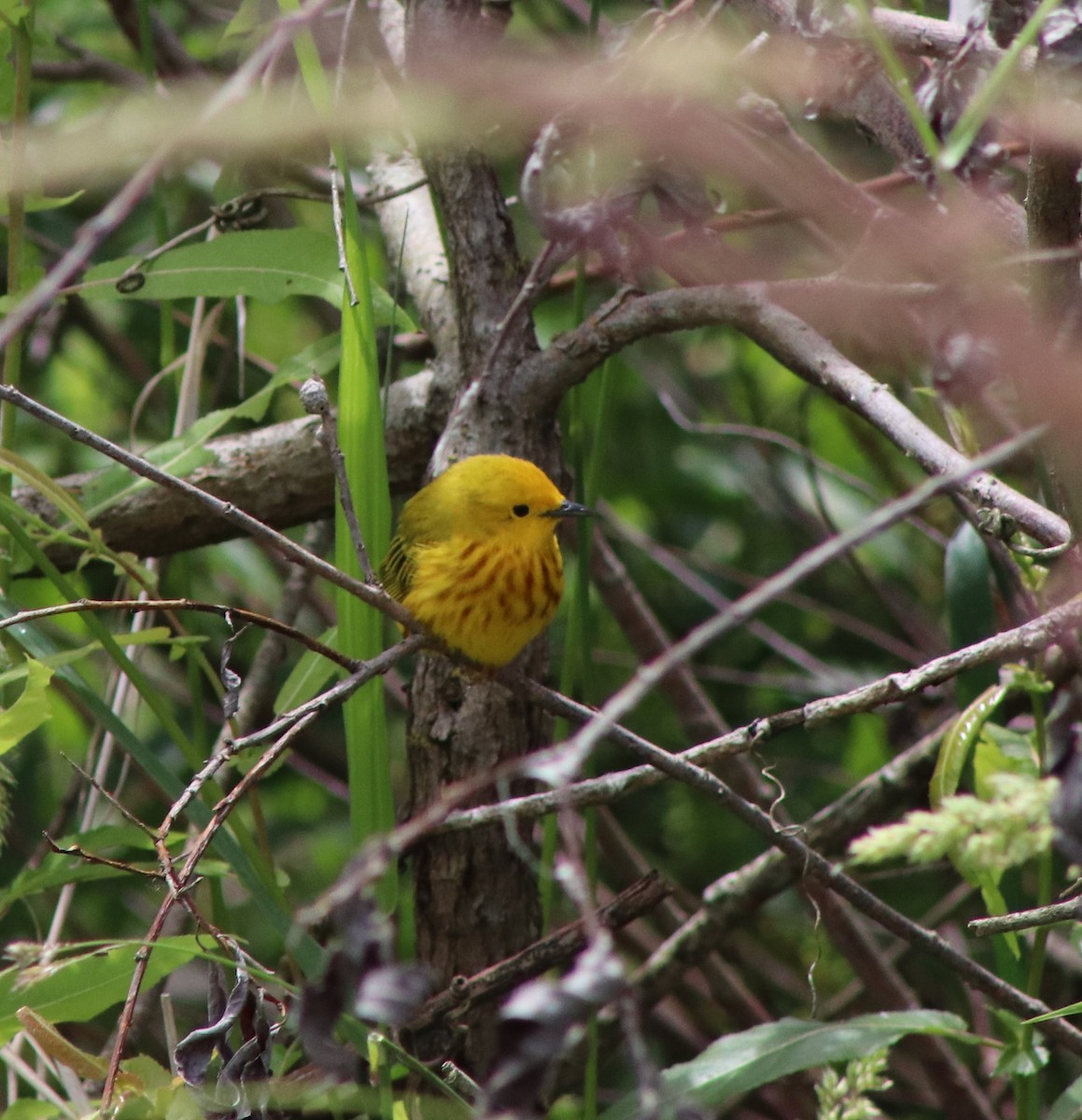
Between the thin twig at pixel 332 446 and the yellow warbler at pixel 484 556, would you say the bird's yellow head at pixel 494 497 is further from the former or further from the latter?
the thin twig at pixel 332 446

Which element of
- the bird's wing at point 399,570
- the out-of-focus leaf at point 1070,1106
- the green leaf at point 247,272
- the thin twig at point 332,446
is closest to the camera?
the thin twig at point 332,446

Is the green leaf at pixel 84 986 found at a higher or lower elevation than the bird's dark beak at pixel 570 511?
lower

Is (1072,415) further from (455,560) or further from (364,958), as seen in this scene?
(455,560)

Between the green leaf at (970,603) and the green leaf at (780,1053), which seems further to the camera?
the green leaf at (970,603)

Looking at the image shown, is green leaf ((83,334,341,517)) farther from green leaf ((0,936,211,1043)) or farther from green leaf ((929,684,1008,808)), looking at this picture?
green leaf ((929,684,1008,808))

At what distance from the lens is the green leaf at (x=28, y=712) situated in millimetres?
1647

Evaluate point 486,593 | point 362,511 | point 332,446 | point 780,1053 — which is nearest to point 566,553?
point 486,593

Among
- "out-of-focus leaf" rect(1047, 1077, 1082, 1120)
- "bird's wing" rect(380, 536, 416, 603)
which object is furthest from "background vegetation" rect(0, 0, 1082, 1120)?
"bird's wing" rect(380, 536, 416, 603)

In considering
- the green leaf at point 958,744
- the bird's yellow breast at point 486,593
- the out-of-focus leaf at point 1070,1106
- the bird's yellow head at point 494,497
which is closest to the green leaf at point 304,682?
the bird's yellow breast at point 486,593

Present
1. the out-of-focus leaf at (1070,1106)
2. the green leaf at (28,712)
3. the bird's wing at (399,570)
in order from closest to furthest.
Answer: the green leaf at (28,712) < the out-of-focus leaf at (1070,1106) < the bird's wing at (399,570)

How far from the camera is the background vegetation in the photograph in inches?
39.5

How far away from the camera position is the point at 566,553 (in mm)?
3875

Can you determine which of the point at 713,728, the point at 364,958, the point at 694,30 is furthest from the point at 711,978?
the point at 364,958

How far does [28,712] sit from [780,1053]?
3.73 feet
